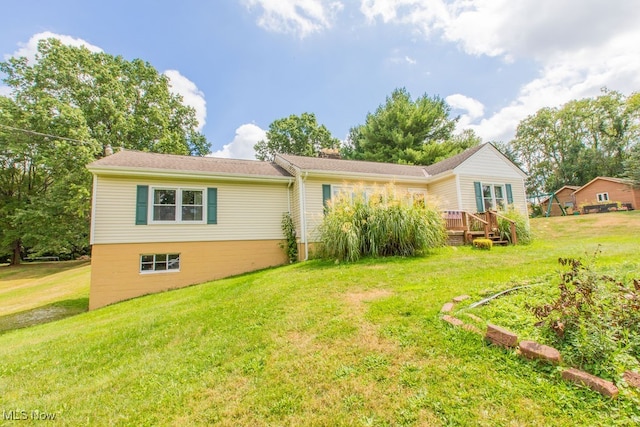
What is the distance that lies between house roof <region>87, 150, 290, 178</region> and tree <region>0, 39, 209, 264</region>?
11.0 metres

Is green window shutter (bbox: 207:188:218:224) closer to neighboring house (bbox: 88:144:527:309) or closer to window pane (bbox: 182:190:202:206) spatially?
neighboring house (bbox: 88:144:527:309)

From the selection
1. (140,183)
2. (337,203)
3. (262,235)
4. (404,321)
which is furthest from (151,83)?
(404,321)

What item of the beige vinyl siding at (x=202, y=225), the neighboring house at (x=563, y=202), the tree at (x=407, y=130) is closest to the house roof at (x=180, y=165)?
the beige vinyl siding at (x=202, y=225)

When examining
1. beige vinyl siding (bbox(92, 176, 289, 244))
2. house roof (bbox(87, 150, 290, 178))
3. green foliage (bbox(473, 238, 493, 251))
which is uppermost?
house roof (bbox(87, 150, 290, 178))

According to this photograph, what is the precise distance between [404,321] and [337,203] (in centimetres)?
566

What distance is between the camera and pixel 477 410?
1920mm

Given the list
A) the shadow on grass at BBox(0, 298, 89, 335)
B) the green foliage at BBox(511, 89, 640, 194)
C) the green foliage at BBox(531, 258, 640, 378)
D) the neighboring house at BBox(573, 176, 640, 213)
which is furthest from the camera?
the green foliage at BBox(511, 89, 640, 194)

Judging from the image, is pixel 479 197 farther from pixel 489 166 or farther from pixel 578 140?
pixel 578 140

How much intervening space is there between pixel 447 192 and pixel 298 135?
21.0m

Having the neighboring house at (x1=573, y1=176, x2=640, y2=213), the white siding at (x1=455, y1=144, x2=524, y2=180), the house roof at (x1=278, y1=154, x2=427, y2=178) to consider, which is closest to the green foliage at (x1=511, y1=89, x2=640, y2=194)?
the neighboring house at (x1=573, y1=176, x2=640, y2=213)

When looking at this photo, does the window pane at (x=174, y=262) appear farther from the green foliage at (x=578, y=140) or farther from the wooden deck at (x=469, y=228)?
the green foliage at (x=578, y=140)

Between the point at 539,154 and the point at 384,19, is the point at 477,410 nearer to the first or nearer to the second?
the point at 384,19

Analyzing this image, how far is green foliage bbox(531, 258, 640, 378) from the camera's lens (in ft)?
6.98

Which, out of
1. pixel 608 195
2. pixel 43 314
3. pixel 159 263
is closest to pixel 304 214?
pixel 159 263
